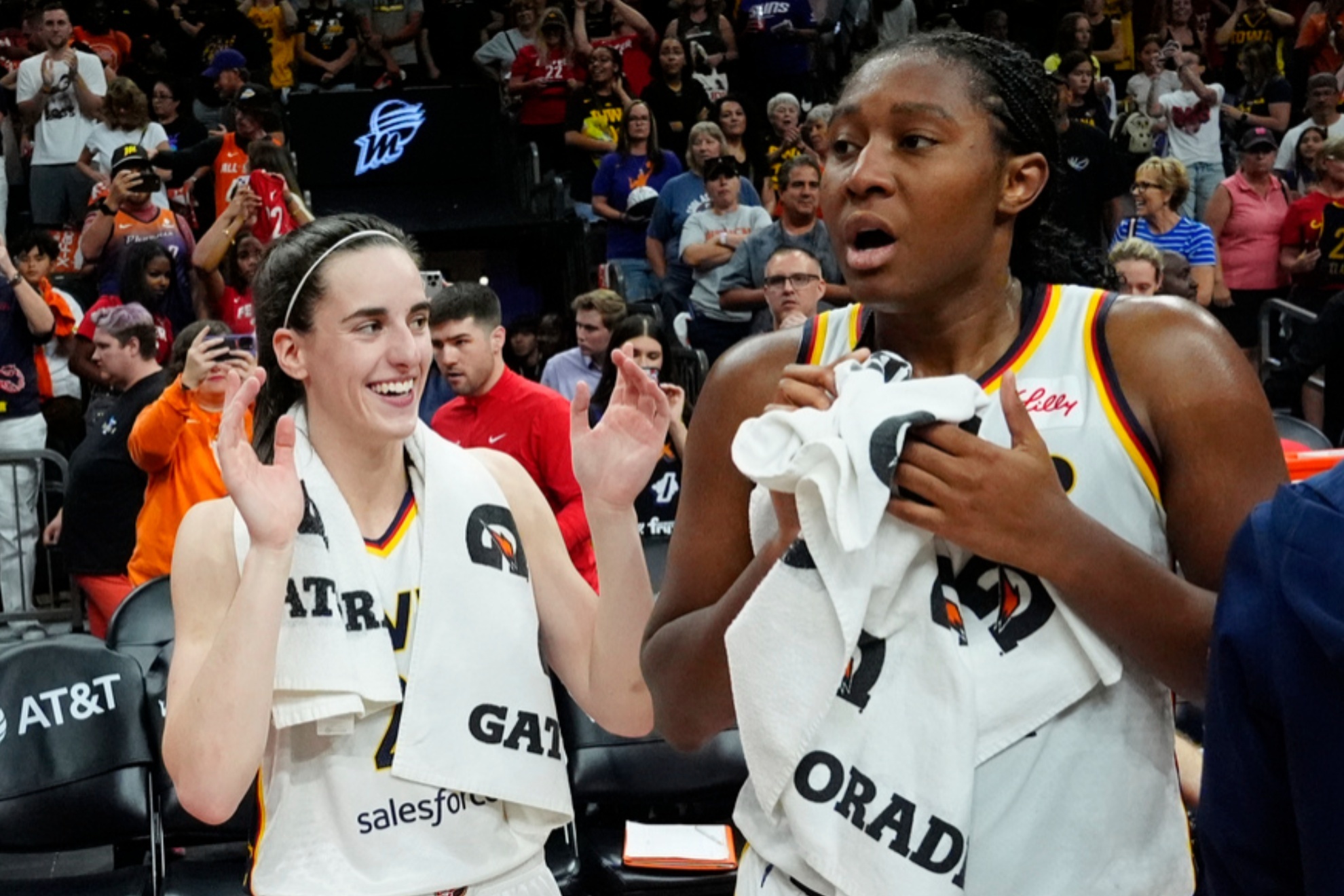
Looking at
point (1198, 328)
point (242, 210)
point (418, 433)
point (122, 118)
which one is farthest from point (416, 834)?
point (122, 118)

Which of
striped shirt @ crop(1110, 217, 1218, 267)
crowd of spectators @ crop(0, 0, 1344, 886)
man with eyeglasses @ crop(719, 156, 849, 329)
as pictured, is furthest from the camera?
striped shirt @ crop(1110, 217, 1218, 267)

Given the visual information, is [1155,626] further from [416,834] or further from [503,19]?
[503,19]


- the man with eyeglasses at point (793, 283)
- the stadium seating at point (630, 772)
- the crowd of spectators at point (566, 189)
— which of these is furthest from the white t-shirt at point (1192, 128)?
the stadium seating at point (630, 772)

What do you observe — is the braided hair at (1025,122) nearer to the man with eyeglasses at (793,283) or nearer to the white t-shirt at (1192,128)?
the man with eyeglasses at (793,283)

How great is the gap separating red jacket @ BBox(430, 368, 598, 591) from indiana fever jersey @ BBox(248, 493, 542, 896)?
116 inches

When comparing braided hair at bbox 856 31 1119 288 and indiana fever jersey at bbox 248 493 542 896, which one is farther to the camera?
indiana fever jersey at bbox 248 493 542 896

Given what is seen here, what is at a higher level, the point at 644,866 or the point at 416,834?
the point at 416,834

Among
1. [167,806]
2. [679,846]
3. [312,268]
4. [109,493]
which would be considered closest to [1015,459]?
[312,268]

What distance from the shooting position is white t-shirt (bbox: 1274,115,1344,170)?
1172 centimetres

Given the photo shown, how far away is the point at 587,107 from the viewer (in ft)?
40.1

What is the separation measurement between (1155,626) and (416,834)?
133 centimetres

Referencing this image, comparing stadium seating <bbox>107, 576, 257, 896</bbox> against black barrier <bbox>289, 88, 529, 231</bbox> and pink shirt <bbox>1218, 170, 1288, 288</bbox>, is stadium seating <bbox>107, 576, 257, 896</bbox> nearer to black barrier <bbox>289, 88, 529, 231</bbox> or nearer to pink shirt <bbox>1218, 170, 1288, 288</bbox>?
pink shirt <bbox>1218, 170, 1288, 288</bbox>

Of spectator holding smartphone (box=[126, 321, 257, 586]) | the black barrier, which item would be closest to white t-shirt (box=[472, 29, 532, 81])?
the black barrier

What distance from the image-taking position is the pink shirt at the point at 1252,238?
10180 mm
